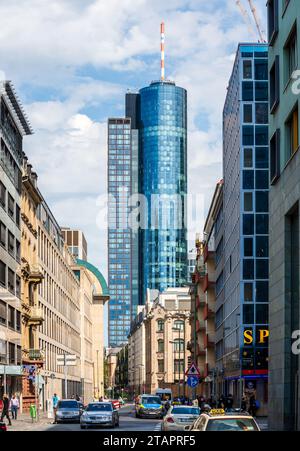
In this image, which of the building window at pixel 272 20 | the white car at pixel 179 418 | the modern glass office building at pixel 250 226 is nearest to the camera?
the white car at pixel 179 418

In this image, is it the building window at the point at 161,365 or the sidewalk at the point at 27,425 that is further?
the building window at the point at 161,365

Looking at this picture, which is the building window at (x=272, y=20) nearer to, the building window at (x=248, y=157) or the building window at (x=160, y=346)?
the building window at (x=248, y=157)

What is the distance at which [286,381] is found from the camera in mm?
39094

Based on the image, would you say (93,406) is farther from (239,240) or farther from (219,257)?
(219,257)

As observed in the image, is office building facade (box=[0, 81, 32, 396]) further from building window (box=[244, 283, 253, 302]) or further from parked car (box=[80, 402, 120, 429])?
building window (box=[244, 283, 253, 302])

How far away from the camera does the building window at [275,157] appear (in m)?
41.1

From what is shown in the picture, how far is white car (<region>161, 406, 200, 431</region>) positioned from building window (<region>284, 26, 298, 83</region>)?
14.2 meters

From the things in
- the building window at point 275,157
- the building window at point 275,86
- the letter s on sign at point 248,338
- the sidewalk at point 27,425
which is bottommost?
the sidewalk at point 27,425

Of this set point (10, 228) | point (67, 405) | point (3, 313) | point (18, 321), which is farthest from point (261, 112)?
point (67, 405)

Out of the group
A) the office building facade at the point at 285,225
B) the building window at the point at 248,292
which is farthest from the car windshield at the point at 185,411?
the building window at the point at 248,292

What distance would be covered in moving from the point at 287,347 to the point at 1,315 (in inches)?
1266

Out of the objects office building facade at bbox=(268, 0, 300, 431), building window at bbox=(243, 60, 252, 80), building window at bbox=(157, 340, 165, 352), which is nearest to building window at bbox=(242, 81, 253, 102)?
building window at bbox=(243, 60, 252, 80)

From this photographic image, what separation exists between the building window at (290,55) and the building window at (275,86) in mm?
1224
